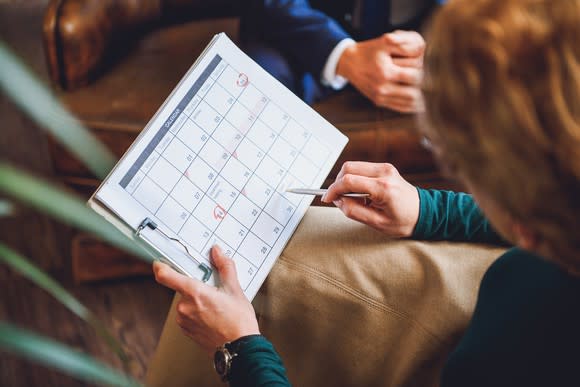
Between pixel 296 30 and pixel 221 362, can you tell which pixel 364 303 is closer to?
pixel 221 362

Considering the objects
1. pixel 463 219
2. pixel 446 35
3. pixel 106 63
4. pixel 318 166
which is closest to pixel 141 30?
pixel 106 63

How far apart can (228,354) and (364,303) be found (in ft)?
0.61

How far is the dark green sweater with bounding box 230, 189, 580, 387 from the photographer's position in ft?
1.81

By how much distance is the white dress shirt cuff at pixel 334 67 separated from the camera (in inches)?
46.8

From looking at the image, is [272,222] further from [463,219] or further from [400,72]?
[400,72]

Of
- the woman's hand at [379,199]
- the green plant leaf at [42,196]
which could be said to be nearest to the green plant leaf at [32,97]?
the green plant leaf at [42,196]

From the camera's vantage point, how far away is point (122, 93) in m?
1.22

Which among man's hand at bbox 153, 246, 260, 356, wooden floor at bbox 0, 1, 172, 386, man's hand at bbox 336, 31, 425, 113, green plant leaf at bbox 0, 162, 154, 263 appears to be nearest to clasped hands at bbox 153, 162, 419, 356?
man's hand at bbox 153, 246, 260, 356

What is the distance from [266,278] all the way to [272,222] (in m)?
0.08

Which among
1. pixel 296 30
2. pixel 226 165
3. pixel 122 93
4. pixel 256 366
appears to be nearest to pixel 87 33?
pixel 122 93

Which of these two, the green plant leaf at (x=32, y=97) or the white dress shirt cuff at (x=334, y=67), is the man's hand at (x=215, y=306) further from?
the white dress shirt cuff at (x=334, y=67)

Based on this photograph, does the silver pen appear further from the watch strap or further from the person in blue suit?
the person in blue suit

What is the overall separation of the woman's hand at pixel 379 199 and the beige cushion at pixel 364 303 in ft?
0.11

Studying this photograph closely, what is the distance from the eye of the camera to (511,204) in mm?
474
